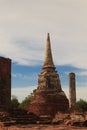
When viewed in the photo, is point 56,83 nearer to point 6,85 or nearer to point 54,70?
point 54,70

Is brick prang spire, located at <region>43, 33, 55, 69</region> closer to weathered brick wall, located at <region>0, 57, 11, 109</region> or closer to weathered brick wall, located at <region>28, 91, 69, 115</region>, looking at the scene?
weathered brick wall, located at <region>28, 91, 69, 115</region>

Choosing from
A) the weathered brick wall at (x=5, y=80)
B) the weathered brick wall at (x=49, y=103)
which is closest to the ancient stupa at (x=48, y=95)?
the weathered brick wall at (x=49, y=103)

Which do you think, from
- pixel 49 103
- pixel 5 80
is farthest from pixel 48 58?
pixel 5 80

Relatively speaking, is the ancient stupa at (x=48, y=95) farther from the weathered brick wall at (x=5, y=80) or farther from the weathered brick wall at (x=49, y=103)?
the weathered brick wall at (x=5, y=80)

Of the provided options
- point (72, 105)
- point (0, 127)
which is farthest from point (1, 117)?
point (72, 105)

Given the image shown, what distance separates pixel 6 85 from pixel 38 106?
6.77 m

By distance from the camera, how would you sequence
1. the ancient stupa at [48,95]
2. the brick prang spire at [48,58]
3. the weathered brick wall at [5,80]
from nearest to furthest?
1. the weathered brick wall at [5,80]
2. the ancient stupa at [48,95]
3. the brick prang spire at [48,58]

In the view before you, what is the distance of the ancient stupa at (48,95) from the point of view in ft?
93.6

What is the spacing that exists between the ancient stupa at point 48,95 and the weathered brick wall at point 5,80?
6239 mm

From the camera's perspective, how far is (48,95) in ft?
94.9

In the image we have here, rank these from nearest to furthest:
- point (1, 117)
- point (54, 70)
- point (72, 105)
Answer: point (1, 117)
point (54, 70)
point (72, 105)

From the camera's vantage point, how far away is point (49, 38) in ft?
106

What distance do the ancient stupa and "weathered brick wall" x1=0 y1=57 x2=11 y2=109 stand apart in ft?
20.5

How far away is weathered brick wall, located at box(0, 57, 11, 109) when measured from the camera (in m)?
22.1
